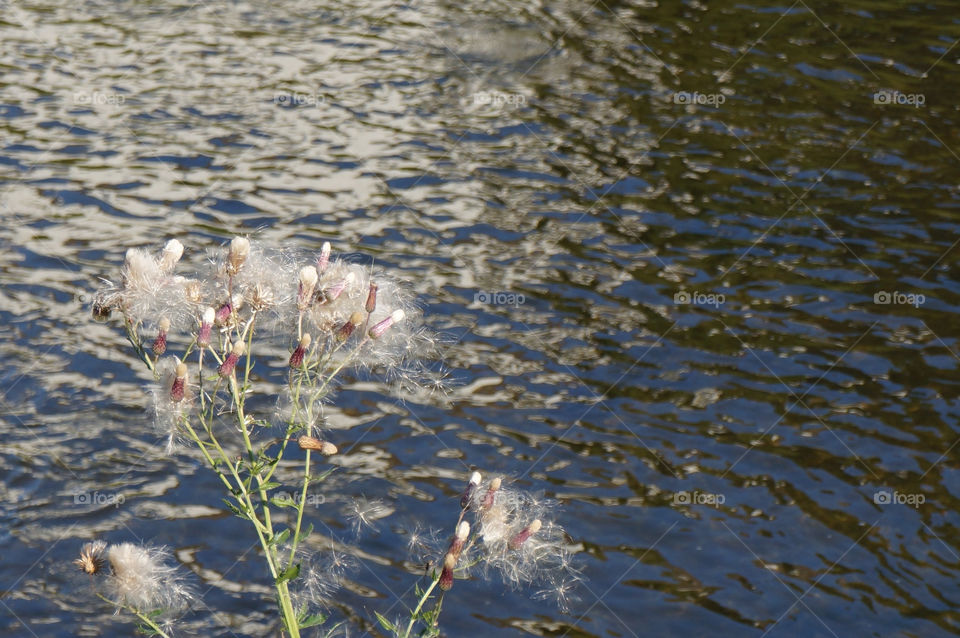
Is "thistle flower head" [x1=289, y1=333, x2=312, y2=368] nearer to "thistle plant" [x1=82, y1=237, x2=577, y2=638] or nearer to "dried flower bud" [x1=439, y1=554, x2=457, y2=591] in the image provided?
"thistle plant" [x1=82, y1=237, x2=577, y2=638]

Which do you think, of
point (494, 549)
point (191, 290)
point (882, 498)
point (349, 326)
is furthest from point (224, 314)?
point (882, 498)

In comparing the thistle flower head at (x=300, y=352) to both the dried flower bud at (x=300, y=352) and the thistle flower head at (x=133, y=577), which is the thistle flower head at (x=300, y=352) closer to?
the dried flower bud at (x=300, y=352)

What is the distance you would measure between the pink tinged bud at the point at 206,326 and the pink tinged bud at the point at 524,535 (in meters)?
1.16

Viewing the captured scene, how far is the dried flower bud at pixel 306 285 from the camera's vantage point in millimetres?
3446

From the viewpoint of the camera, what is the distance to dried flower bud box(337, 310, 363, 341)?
139 inches

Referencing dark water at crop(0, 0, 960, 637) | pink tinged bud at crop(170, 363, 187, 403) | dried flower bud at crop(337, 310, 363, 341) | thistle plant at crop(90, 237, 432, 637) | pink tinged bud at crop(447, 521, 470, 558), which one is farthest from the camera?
dark water at crop(0, 0, 960, 637)

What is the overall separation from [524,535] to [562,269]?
177 inches

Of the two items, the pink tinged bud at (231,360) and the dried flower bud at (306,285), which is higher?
the dried flower bud at (306,285)

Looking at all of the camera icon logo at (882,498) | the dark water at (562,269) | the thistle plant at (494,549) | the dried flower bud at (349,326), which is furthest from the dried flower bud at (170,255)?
the camera icon logo at (882,498)

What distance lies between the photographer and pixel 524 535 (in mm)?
3441

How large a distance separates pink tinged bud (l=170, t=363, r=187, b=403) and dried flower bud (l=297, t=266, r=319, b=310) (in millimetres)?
429

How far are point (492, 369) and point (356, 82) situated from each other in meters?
5.00

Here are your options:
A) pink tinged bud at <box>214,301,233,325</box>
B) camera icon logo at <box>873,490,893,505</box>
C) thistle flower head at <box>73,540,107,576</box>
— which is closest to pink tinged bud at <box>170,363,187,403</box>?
pink tinged bud at <box>214,301,233,325</box>

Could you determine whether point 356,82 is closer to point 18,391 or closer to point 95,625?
point 18,391
